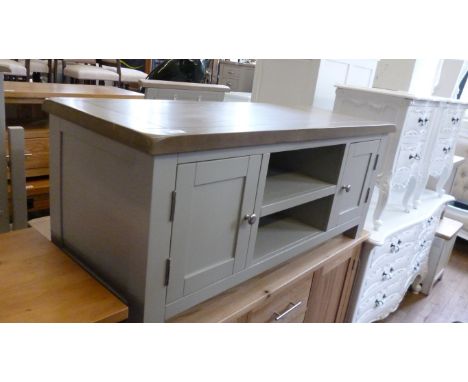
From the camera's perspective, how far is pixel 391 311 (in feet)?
7.51

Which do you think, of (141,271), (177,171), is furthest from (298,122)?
(141,271)

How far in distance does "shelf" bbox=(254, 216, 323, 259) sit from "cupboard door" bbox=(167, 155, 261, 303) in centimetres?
17

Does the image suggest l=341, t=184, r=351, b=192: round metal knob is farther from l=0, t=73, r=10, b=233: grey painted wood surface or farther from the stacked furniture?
l=0, t=73, r=10, b=233: grey painted wood surface

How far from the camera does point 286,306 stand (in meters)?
1.27

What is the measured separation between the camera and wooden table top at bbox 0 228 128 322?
0.75 m

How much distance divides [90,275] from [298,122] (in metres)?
0.65

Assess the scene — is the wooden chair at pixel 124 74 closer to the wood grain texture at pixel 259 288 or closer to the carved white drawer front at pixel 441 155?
the carved white drawer front at pixel 441 155

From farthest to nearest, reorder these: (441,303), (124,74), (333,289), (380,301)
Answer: (124,74) < (441,303) < (380,301) < (333,289)

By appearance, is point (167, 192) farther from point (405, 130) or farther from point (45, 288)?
point (405, 130)

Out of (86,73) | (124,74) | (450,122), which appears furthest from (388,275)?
(124,74)

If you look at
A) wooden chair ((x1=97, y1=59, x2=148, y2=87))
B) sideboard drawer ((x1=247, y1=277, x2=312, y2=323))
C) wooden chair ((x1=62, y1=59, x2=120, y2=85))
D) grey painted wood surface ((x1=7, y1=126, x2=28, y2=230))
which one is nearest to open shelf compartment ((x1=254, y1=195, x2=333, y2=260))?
sideboard drawer ((x1=247, y1=277, x2=312, y2=323))

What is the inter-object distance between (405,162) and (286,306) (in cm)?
108

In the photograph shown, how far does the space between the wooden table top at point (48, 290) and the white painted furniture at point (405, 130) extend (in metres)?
1.38

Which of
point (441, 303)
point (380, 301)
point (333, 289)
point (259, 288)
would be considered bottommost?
point (441, 303)
